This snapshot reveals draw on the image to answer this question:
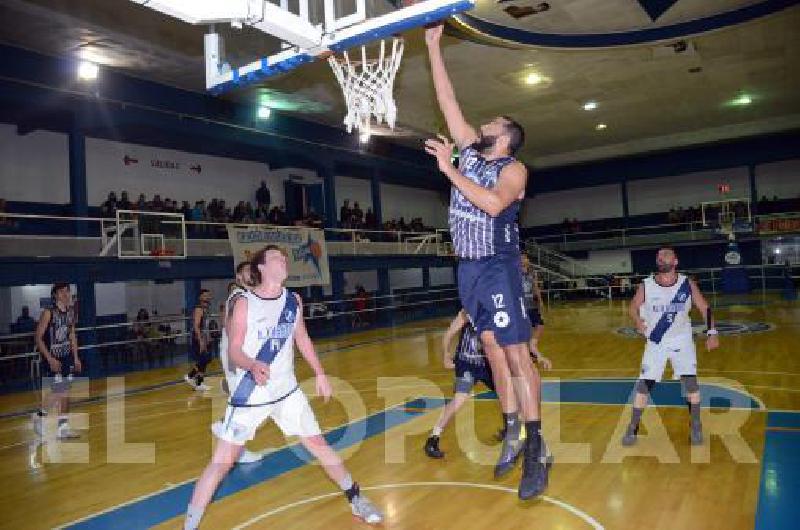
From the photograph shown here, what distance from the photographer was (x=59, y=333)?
27.2 ft

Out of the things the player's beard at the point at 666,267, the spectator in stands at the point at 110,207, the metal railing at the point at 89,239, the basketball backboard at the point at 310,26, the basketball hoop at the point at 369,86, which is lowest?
the player's beard at the point at 666,267

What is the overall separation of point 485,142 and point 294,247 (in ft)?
48.8

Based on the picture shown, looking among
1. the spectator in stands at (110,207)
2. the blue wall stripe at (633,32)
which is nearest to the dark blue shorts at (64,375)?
the spectator in stands at (110,207)

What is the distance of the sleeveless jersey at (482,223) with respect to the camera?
4078 mm

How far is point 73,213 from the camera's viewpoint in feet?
51.6

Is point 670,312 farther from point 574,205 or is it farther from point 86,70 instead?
point 574,205

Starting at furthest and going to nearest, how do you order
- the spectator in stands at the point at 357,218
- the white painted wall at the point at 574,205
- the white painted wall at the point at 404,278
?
the white painted wall at the point at 574,205
the white painted wall at the point at 404,278
the spectator in stands at the point at 357,218

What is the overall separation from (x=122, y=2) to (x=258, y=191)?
12330 millimetres

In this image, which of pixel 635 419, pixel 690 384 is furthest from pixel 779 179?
pixel 635 419

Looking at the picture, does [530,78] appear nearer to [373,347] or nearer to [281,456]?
[373,347]

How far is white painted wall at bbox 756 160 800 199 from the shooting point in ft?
98.2

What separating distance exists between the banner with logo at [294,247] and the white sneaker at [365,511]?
12.9m

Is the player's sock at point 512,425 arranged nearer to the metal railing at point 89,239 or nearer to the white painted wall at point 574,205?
the metal railing at point 89,239

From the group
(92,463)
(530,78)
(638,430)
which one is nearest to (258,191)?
(530,78)
